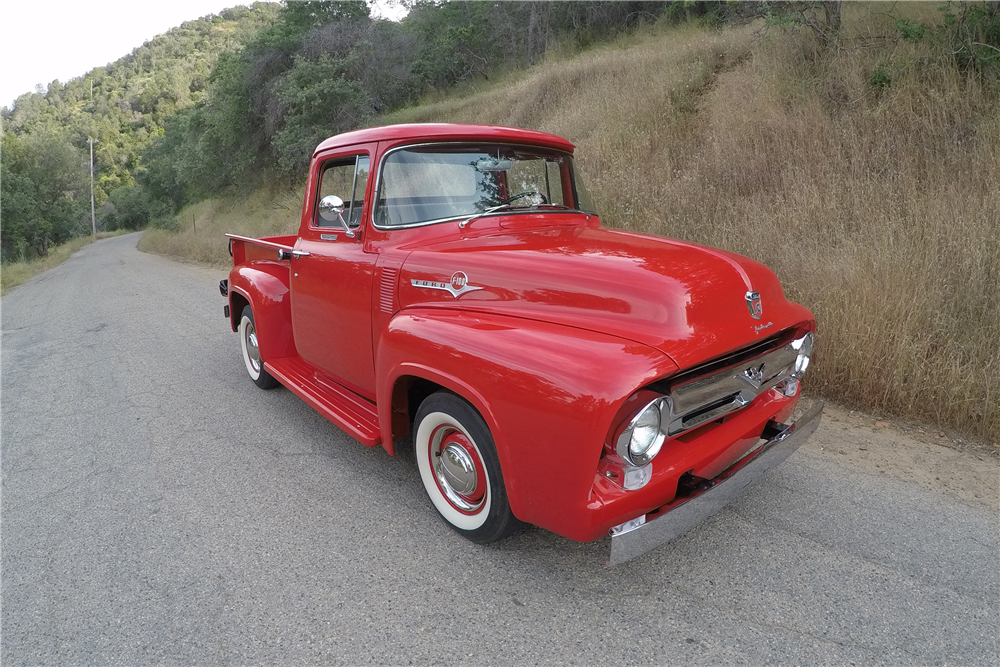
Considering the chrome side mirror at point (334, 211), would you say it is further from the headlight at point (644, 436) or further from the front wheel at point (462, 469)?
the headlight at point (644, 436)

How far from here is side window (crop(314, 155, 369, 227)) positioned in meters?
3.49

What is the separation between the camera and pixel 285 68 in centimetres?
2134

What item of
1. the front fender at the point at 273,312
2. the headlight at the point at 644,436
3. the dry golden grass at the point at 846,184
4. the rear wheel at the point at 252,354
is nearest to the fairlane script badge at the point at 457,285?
the headlight at the point at 644,436

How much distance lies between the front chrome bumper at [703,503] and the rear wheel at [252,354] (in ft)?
12.1

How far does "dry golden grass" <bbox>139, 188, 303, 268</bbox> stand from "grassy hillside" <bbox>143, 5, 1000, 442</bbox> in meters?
9.12

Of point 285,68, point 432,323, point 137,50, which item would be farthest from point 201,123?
point 137,50

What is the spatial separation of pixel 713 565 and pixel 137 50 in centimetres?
15025

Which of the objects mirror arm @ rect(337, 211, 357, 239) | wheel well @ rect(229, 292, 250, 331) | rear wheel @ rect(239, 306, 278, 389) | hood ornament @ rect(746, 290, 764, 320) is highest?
mirror arm @ rect(337, 211, 357, 239)

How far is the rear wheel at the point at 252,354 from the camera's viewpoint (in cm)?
489

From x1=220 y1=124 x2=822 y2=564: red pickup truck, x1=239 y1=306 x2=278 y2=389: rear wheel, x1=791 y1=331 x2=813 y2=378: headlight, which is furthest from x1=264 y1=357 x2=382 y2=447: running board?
x1=791 y1=331 x2=813 y2=378: headlight

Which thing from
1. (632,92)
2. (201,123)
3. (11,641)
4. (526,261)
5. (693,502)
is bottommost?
(11,641)

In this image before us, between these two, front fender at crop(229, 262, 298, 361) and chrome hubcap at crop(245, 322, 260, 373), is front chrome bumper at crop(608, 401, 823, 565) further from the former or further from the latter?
chrome hubcap at crop(245, 322, 260, 373)

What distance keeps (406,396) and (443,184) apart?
1231 mm

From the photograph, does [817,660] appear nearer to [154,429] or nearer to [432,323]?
[432,323]
